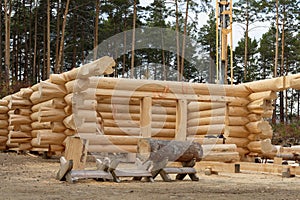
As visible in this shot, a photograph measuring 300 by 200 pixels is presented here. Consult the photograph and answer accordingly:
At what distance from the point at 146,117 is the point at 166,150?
541 centimetres

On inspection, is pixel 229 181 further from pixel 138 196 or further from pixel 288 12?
pixel 288 12

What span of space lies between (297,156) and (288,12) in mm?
18040

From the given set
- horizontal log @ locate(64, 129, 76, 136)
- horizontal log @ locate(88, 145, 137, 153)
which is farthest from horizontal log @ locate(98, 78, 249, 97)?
horizontal log @ locate(88, 145, 137, 153)

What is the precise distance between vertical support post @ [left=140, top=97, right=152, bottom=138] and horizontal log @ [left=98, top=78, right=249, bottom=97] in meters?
0.39

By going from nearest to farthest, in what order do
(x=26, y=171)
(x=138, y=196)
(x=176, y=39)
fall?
(x=138, y=196) → (x=26, y=171) → (x=176, y=39)

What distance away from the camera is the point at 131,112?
16.8 meters

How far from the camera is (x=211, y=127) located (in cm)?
1669

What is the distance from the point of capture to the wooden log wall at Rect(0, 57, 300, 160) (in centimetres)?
1345

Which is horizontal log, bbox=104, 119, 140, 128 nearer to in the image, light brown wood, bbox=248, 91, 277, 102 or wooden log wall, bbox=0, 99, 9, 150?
light brown wood, bbox=248, 91, 277, 102

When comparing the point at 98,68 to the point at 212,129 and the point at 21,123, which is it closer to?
the point at 212,129

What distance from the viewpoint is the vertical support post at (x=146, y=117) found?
568 inches

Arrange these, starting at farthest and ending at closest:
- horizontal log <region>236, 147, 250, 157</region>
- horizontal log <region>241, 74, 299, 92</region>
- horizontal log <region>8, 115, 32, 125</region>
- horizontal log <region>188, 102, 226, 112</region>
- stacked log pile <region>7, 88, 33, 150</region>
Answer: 1. horizontal log <region>8, 115, 32, 125</region>
2. stacked log pile <region>7, 88, 33, 150</region>
3. horizontal log <region>188, 102, 226, 112</region>
4. horizontal log <region>236, 147, 250, 157</region>
5. horizontal log <region>241, 74, 299, 92</region>

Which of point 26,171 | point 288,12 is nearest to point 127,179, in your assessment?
point 26,171

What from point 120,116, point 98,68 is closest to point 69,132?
point 120,116
